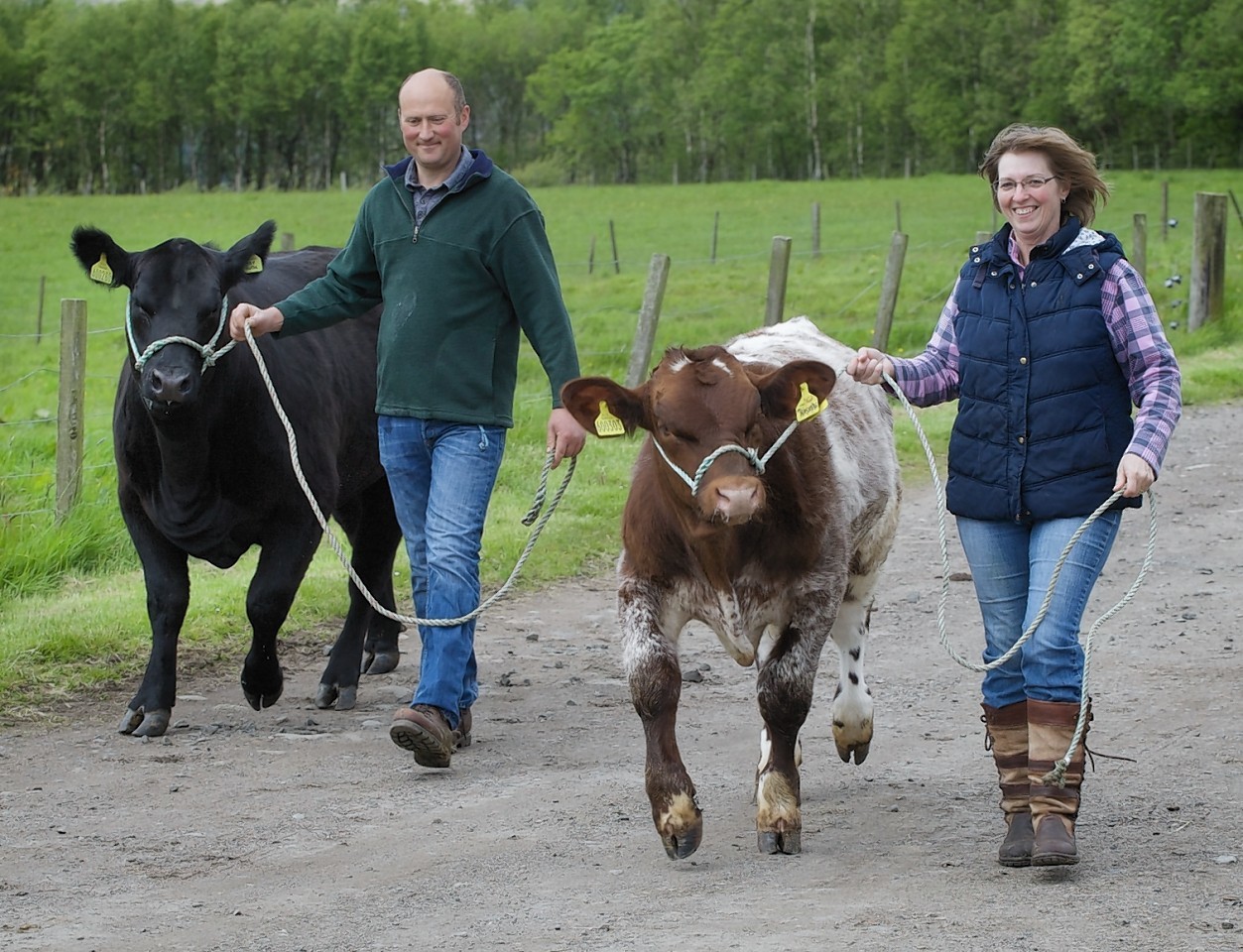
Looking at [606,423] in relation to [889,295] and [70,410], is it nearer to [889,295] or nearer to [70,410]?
[70,410]

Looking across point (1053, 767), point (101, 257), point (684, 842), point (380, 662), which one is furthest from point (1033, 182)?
point (380, 662)

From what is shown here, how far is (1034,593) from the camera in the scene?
4.80 m

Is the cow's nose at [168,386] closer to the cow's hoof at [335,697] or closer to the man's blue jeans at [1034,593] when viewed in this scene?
the cow's hoof at [335,697]

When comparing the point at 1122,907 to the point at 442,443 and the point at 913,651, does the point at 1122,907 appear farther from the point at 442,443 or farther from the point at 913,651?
the point at 913,651

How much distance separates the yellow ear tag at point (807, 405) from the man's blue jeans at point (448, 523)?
5.27 feet

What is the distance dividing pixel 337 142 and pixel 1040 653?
107 m

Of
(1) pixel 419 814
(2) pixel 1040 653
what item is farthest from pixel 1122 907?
(1) pixel 419 814

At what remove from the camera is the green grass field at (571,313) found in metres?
8.62

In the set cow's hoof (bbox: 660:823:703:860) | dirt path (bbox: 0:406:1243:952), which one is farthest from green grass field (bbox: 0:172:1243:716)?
cow's hoof (bbox: 660:823:703:860)

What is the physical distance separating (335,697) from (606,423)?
2798 millimetres

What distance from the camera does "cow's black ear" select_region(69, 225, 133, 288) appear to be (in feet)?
22.0

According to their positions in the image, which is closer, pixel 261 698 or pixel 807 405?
pixel 807 405

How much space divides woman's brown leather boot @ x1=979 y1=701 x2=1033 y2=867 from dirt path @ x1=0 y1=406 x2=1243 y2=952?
0.38 feet

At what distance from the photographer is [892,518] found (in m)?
6.74
